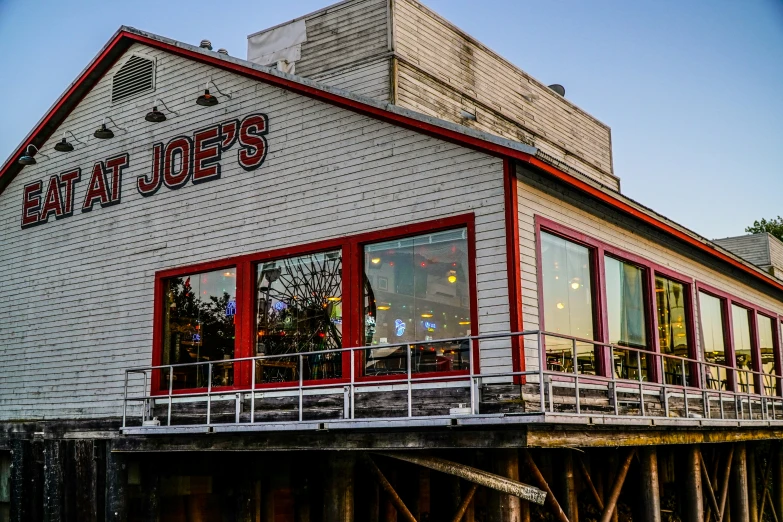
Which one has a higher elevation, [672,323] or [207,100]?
[207,100]

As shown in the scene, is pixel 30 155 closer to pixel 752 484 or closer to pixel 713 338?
pixel 713 338

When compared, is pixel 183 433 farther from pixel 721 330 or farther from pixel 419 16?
pixel 721 330

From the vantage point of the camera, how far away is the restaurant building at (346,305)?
12.5 metres

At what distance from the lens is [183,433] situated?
46.1 ft

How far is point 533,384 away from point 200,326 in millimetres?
6468

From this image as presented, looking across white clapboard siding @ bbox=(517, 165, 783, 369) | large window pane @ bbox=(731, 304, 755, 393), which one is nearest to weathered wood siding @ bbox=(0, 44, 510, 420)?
white clapboard siding @ bbox=(517, 165, 783, 369)

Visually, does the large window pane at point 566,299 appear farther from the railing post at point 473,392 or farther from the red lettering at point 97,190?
the red lettering at point 97,190

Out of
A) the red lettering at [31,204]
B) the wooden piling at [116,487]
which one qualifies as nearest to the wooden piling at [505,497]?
the wooden piling at [116,487]

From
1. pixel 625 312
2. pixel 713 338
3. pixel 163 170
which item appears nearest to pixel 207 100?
pixel 163 170

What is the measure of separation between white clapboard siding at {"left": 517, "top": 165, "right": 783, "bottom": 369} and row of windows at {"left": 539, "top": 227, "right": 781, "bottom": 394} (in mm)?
213

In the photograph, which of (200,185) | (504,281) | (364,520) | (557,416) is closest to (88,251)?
(200,185)

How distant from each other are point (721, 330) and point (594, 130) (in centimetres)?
739

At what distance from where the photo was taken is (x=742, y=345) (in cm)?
2084

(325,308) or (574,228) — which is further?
(325,308)
